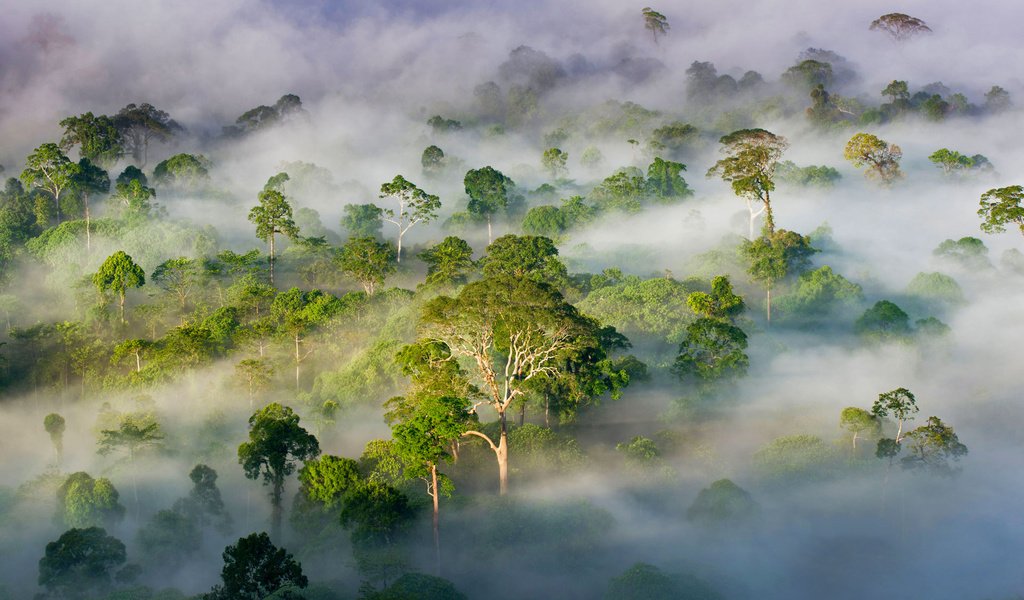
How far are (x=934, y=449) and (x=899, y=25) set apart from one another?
123788 mm

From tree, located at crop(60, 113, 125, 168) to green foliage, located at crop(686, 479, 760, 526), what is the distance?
8071cm

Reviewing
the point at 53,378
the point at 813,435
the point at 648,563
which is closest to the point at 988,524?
the point at 813,435

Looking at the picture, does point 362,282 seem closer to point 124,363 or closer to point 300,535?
point 124,363

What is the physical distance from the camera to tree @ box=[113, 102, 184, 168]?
369 ft

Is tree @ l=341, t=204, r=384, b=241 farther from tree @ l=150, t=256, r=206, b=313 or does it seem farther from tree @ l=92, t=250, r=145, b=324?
tree @ l=92, t=250, r=145, b=324

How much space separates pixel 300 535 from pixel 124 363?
87.6 feet

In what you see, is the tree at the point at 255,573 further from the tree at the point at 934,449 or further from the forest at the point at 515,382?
the tree at the point at 934,449

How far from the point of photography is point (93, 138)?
10081 cm

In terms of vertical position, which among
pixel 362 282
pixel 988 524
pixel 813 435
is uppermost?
pixel 362 282

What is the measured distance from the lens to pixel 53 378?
64.6m

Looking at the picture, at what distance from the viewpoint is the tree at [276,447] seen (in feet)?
143

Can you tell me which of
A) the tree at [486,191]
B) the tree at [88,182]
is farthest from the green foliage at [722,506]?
the tree at [88,182]

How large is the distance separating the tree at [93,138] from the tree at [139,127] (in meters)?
4.26

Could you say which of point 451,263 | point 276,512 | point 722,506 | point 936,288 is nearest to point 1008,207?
point 936,288
